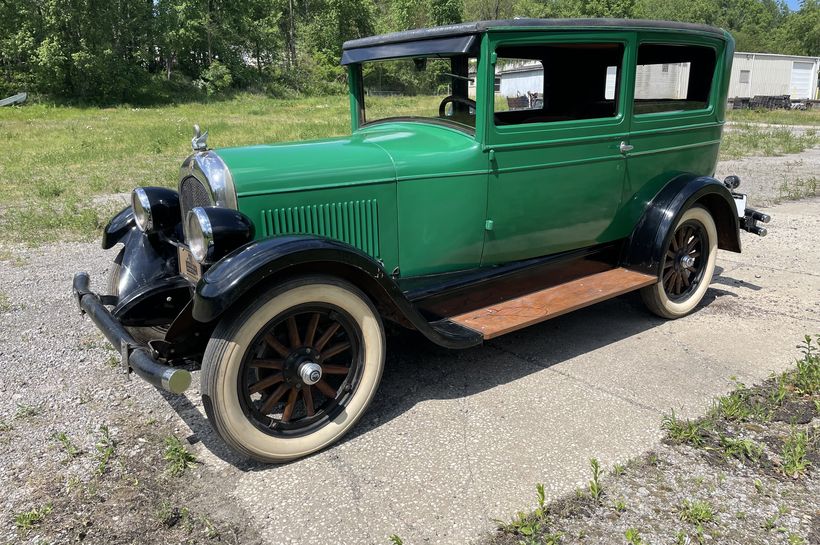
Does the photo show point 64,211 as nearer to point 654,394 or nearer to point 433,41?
point 433,41

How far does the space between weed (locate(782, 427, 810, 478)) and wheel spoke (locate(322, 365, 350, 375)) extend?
203 cm

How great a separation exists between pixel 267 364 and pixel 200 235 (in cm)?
66

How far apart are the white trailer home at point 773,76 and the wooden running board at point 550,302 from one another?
2821 cm

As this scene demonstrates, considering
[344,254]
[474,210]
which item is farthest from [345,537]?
[474,210]

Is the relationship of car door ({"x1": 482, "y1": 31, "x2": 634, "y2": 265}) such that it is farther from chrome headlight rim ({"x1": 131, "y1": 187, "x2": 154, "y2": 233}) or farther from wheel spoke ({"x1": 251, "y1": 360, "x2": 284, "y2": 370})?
chrome headlight rim ({"x1": 131, "y1": 187, "x2": 154, "y2": 233})

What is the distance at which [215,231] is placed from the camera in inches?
104

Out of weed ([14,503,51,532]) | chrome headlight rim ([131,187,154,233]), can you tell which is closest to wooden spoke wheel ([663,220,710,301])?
chrome headlight rim ([131,187,154,233])

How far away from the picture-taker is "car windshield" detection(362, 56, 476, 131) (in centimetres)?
347

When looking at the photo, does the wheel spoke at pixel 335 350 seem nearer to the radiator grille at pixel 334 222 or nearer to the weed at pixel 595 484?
the radiator grille at pixel 334 222

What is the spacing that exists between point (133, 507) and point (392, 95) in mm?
2973

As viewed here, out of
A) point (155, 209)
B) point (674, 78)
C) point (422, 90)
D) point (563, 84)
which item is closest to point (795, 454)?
point (674, 78)

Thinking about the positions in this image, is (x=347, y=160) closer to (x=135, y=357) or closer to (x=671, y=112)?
(x=135, y=357)

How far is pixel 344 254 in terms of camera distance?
269 centimetres

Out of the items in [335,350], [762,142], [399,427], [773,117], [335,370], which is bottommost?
[773,117]
